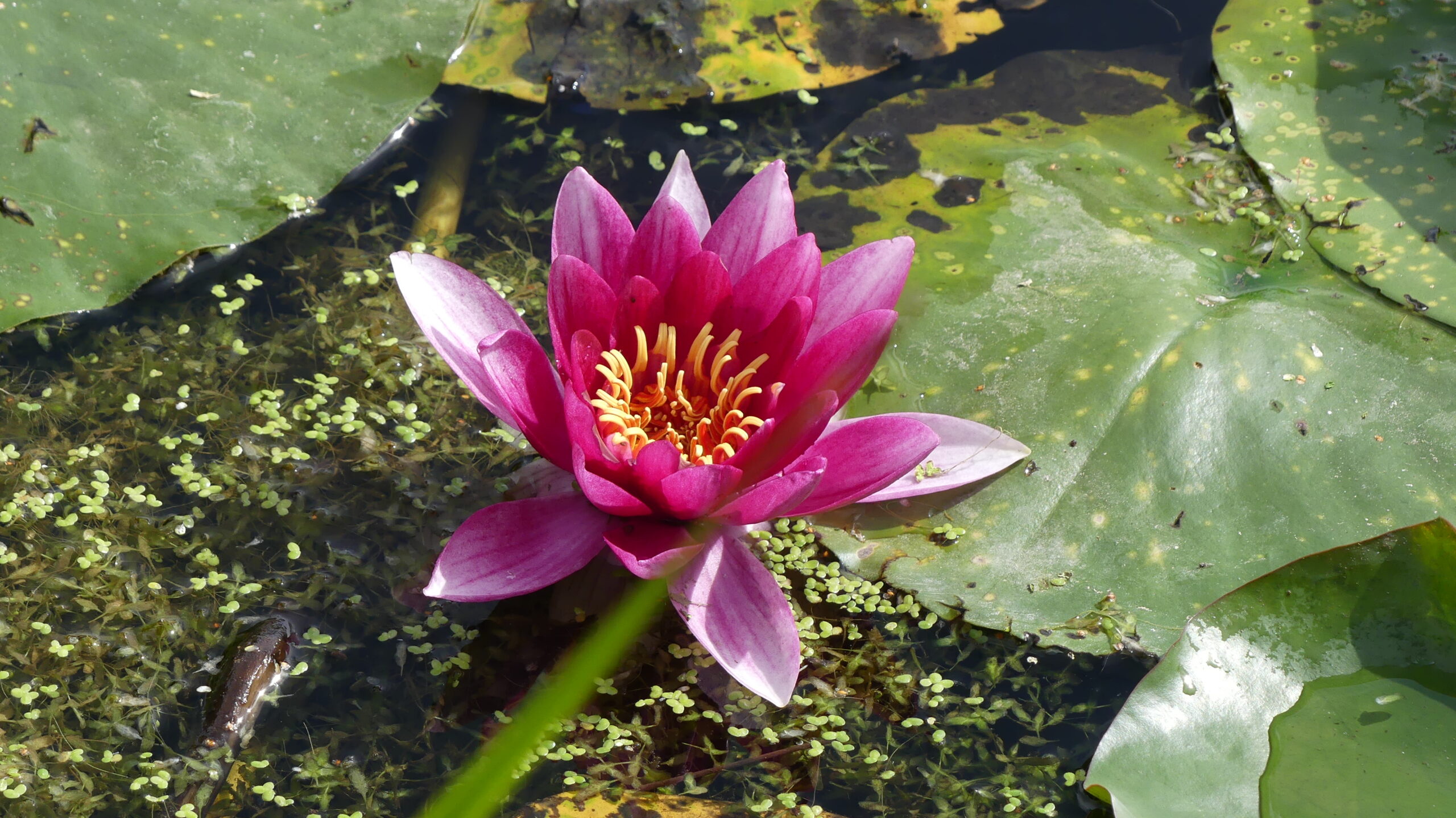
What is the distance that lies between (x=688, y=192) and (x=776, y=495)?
86 centimetres

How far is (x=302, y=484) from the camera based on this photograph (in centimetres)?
242

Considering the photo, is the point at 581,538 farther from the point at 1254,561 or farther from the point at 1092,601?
the point at 1254,561

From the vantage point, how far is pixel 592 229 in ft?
6.77

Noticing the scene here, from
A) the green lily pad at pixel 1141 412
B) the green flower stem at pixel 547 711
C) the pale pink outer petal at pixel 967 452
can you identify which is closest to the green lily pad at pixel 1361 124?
the green lily pad at pixel 1141 412

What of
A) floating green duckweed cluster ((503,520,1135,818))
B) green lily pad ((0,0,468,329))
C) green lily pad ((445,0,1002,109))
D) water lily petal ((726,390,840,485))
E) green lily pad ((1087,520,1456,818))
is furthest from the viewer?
green lily pad ((445,0,1002,109))

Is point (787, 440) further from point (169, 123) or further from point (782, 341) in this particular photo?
point (169, 123)

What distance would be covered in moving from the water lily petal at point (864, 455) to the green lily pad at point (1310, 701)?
2.10ft

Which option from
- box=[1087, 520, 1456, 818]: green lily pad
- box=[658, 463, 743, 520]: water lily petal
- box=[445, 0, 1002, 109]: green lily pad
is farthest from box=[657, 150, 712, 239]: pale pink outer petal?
box=[1087, 520, 1456, 818]: green lily pad

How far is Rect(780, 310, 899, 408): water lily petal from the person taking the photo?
6.16 feet

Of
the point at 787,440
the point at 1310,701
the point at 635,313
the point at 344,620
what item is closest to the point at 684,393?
the point at 635,313

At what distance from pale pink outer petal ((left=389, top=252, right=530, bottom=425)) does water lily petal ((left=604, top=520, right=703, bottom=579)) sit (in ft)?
1.08

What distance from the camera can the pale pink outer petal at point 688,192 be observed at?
7.39ft

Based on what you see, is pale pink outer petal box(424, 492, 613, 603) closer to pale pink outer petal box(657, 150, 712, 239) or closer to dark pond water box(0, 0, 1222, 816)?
dark pond water box(0, 0, 1222, 816)

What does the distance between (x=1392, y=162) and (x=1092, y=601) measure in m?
1.70
